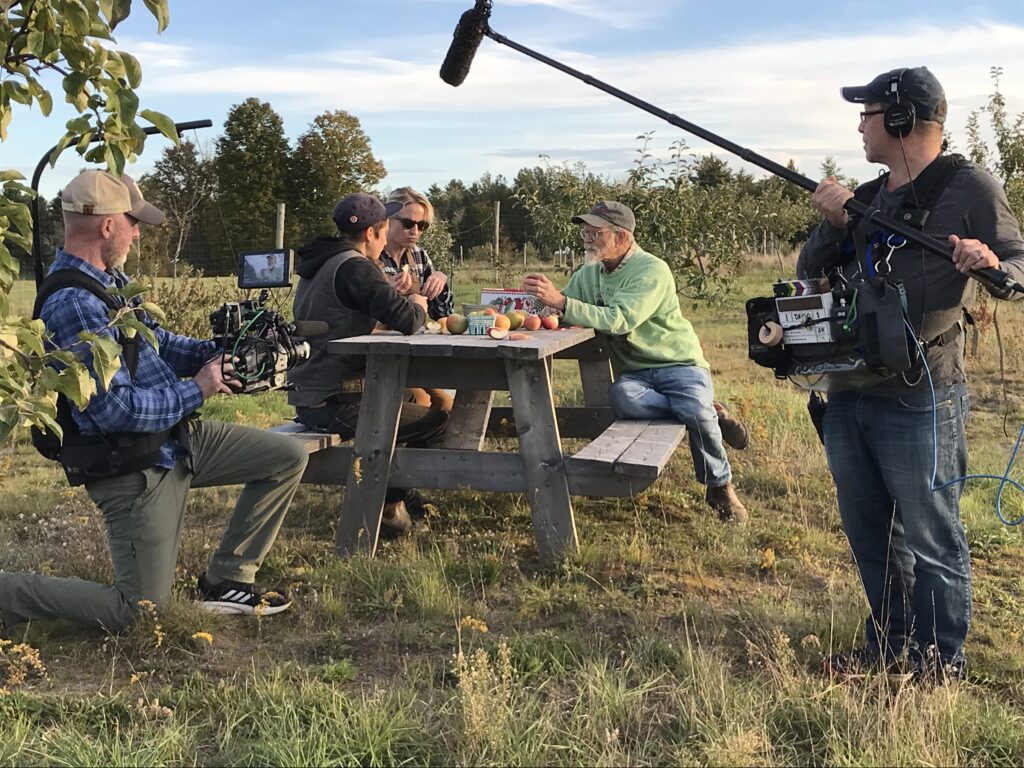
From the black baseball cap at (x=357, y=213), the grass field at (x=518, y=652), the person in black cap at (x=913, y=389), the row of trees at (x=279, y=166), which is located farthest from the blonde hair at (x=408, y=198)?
the row of trees at (x=279, y=166)

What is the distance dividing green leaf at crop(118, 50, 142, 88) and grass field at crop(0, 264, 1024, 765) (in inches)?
69.6

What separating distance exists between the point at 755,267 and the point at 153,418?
26391mm

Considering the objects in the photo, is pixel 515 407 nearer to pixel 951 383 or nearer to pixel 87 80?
pixel 951 383

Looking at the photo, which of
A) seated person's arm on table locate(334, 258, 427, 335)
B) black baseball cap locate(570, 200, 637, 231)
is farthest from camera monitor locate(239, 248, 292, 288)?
black baseball cap locate(570, 200, 637, 231)

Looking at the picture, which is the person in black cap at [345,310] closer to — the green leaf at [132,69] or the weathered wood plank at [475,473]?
the weathered wood plank at [475,473]

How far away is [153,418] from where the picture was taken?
3.53 metres

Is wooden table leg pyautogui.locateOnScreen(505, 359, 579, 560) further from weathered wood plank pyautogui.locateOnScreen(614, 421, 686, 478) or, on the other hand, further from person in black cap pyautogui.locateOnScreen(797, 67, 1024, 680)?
person in black cap pyautogui.locateOnScreen(797, 67, 1024, 680)

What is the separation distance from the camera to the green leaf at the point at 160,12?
197cm

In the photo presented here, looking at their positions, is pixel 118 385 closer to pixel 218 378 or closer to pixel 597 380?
pixel 218 378

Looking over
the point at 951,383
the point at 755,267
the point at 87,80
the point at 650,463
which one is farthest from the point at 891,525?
the point at 755,267

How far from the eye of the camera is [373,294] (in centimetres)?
467

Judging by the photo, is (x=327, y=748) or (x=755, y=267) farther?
(x=755, y=267)

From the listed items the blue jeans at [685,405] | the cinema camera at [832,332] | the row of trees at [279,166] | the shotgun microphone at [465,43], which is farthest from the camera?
the row of trees at [279,166]

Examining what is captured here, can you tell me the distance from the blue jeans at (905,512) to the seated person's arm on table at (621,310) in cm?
190
